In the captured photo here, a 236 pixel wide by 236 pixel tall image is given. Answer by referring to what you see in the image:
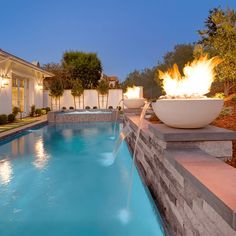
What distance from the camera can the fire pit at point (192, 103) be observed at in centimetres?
321

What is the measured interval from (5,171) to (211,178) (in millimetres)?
5734

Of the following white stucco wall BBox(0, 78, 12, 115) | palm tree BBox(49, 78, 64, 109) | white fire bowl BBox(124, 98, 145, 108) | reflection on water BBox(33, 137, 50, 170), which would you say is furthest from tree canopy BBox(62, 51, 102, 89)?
white fire bowl BBox(124, 98, 145, 108)

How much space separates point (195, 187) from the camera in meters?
2.07

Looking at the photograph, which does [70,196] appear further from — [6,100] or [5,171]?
[6,100]

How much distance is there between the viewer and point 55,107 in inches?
1029

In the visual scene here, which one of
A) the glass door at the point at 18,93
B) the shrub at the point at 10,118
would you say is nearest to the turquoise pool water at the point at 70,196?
the shrub at the point at 10,118

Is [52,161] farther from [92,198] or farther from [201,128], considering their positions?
→ [201,128]

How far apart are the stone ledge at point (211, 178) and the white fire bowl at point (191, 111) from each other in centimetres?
47

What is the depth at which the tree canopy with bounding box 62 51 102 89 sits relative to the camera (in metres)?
31.2

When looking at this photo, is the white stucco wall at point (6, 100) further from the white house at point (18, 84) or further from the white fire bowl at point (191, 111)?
the white fire bowl at point (191, 111)

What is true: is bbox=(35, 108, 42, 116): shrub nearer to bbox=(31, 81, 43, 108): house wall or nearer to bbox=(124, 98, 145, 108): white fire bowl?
bbox=(31, 81, 43, 108): house wall

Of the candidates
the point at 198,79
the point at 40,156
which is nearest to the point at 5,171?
the point at 40,156

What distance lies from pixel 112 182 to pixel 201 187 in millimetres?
3952

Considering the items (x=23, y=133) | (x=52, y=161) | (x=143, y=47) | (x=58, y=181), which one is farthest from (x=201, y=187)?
(x=143, y=47)
